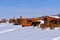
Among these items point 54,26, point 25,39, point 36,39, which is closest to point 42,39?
point 36,39

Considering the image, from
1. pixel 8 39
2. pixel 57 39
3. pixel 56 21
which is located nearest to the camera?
pixel 57 39

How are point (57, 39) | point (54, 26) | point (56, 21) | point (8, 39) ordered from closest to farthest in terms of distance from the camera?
1. point (57, 39)
2. point (8, 39)
3. point (54, 26)
4. point (56, 21)

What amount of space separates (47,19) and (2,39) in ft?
41.0

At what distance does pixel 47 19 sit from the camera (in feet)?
80.8

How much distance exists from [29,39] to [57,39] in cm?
199

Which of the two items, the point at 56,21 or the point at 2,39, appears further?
the point at 56,21

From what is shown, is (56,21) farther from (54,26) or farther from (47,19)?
(54,26)

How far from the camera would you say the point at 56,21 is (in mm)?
23984

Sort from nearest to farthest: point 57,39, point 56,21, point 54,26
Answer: point 57,39
point 54,26
point 56,21

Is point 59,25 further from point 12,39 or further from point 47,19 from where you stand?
point 12,39

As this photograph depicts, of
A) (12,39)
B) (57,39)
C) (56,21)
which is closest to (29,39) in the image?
(12,39)

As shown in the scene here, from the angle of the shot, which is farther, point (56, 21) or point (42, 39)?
point (56, 21)

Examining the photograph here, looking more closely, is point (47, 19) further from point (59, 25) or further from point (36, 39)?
point (36, 39)

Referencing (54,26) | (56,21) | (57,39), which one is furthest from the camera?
(56,21)
